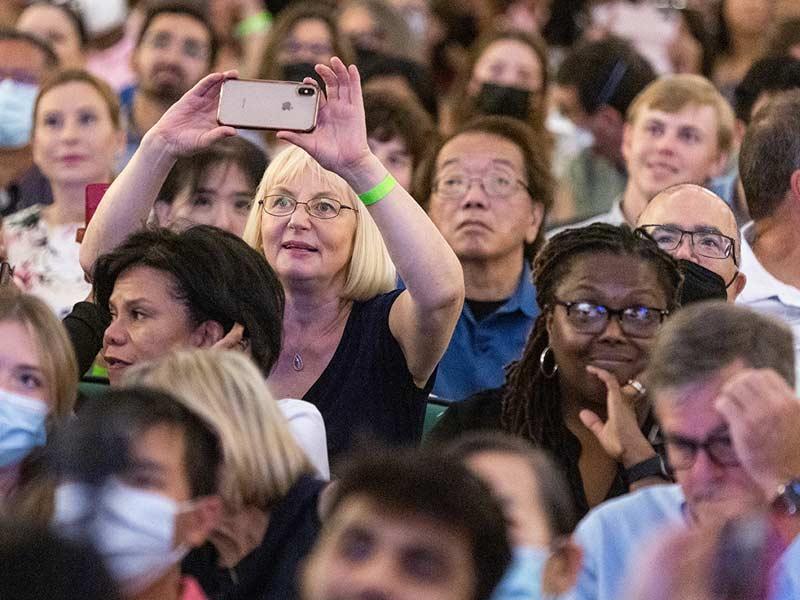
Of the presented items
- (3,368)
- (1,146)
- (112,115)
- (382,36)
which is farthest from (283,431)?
(382,36)

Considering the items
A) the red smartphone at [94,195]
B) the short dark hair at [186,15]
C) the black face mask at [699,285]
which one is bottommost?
the black face mask at [699,285]

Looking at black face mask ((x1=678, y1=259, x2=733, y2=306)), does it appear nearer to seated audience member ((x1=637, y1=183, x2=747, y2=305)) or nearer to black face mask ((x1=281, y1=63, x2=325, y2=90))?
seated audience member ((x1=637, y1=183, x2=747, y2=305))

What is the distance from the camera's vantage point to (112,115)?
22.3 feet

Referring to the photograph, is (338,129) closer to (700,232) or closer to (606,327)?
(606,327)

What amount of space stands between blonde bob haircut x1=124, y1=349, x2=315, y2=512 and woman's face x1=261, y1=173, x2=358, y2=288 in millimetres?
1196

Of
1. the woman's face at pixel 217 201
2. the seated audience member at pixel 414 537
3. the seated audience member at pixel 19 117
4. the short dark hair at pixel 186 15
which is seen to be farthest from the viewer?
the short dark hair at pixel 186 15

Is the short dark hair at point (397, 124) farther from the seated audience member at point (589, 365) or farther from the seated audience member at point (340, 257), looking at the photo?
the seated audience member at point (589, 365)

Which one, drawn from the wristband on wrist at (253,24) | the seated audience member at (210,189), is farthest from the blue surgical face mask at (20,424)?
the wristband on wrist at (253,24)

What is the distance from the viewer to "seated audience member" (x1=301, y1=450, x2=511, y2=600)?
2.81m

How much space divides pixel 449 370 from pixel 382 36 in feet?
11.8

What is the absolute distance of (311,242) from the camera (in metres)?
4.84

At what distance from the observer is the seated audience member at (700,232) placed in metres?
5.00

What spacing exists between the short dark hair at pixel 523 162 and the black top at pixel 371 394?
1.35 meters

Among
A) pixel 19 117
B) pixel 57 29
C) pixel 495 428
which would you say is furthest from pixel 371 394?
pixel 57 29
